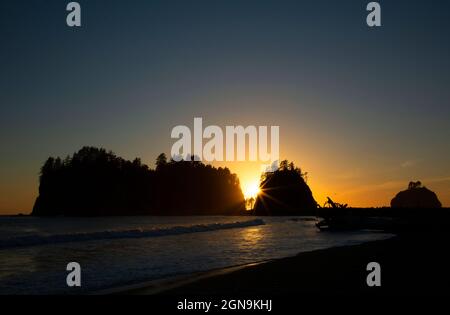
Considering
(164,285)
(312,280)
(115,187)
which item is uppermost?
(115,187)

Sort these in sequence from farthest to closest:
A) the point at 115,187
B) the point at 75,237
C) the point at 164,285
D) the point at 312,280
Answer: the point at 115,187 < the point at 75,237 < the point at 164,285 < the point at 312,280

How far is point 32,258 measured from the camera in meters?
22.2

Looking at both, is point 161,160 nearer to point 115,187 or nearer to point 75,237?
point 115,187

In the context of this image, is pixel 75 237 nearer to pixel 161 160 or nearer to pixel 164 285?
pixel 164 285

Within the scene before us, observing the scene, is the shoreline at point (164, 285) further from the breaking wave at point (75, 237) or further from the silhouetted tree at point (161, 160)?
the silhouetted tree at point (161, 160)

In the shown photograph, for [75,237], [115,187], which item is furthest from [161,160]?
[75,237]

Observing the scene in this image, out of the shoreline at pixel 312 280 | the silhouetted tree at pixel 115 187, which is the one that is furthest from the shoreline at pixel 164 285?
the silhouetted tree at pixel 115 187

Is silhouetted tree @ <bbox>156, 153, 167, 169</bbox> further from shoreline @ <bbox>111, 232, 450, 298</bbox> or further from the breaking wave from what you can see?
shoreline @ <bbox>111, 232, 450, 298</bbox>

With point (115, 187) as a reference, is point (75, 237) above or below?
below

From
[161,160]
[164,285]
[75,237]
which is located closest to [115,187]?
[161,160]

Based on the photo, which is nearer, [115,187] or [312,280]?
[312,280]

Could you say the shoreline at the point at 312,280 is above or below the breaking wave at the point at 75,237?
above

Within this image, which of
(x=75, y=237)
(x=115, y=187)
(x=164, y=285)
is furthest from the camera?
(x=115, y=187)
